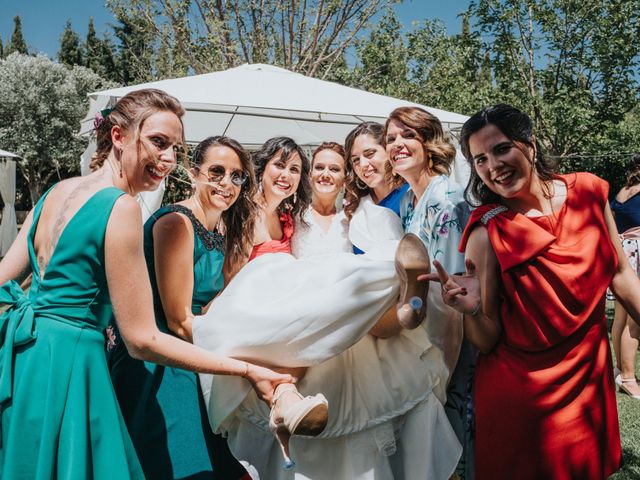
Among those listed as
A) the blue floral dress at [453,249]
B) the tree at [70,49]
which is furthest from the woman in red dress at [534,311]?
the tree at [70,49]

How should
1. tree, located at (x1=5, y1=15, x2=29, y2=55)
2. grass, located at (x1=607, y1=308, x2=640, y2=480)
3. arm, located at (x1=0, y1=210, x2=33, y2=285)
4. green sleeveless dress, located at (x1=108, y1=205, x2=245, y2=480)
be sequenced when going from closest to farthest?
green sleeveless dress, located at (x1=108, y1=205, x2=245, y2=480), arm, located at (x1=0, y1=210, x2=33, y2=285), grass, located at (x1=607, y1=308, x2=640, y2=480), tree, located at (x1=5, y1=15, x2=29, y2=55)

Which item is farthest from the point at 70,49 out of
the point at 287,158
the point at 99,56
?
the point at 287,158

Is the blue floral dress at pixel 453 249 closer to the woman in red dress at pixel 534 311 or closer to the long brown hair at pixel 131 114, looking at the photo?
the woman in red dress at pixel 534 311

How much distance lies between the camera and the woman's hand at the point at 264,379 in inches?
69.2

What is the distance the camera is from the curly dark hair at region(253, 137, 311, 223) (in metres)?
4.05

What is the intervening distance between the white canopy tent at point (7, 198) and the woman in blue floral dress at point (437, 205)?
1483cm

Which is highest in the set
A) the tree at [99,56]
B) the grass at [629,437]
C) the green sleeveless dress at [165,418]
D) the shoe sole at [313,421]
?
the tree at [99,56]

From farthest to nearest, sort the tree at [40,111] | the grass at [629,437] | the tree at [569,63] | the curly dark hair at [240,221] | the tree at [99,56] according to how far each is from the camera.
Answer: the tree at [99,56], the tree at [40,111], the tree at [569,63], the grass at [629,437], the curly dark hair at [240,221]

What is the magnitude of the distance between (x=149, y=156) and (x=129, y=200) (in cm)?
31

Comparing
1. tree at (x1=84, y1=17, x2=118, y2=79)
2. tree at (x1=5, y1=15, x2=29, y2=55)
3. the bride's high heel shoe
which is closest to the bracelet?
the bride's high heel shoe

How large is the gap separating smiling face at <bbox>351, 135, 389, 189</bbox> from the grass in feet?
7.82

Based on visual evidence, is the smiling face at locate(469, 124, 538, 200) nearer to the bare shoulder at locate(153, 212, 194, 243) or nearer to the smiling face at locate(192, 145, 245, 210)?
the bare shoulder at locate(153, 212, 194, 243)

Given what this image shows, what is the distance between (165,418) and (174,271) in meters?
0.55

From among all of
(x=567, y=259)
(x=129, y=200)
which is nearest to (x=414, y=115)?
(x=567, y=259)
